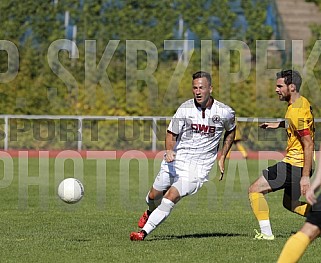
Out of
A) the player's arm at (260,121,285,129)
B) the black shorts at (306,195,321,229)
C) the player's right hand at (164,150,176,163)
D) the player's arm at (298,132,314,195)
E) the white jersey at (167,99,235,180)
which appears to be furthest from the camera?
the player's arm at (260,121,285,129)

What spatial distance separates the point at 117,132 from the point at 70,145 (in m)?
1.76

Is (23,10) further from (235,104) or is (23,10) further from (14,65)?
(235,104)

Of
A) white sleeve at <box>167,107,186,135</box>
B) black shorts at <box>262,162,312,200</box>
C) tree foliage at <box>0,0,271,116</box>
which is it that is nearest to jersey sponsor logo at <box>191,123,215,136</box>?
white sleeve at <box>167,107,186,135</box>

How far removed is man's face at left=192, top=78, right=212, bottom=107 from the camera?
10.1m

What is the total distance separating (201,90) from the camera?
10.2 metres

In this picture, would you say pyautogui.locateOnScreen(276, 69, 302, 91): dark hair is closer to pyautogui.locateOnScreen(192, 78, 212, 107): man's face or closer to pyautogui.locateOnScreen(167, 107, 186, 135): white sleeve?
pyautogui.locateOnScreen(192, 78, 212, 107): man's face

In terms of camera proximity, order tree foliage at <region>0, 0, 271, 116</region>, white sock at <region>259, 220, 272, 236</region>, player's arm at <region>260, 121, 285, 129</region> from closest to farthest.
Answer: white sock at <region>259, 220, 272, 236</region>, player's arm at <region>260, 121, 285, 129</region>, tree foliage at <region>0, 0, 271, 116</region>

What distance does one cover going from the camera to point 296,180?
404 inches

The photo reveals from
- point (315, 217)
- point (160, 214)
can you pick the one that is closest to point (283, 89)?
point (160, 214)

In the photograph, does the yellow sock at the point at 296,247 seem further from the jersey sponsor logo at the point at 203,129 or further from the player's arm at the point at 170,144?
the jersey sponsor logo at the point at 203,129

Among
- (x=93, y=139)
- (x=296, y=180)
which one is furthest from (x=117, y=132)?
(x=296, y=180)

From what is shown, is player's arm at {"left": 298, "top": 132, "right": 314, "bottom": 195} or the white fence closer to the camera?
player's arm at {"left": 298, "top": 132, "right": 314, "bottom": 195}

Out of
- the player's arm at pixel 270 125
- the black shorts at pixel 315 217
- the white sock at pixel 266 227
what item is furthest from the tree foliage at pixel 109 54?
the black shorts at pixel 315 217

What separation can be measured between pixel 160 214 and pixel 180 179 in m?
0.53
